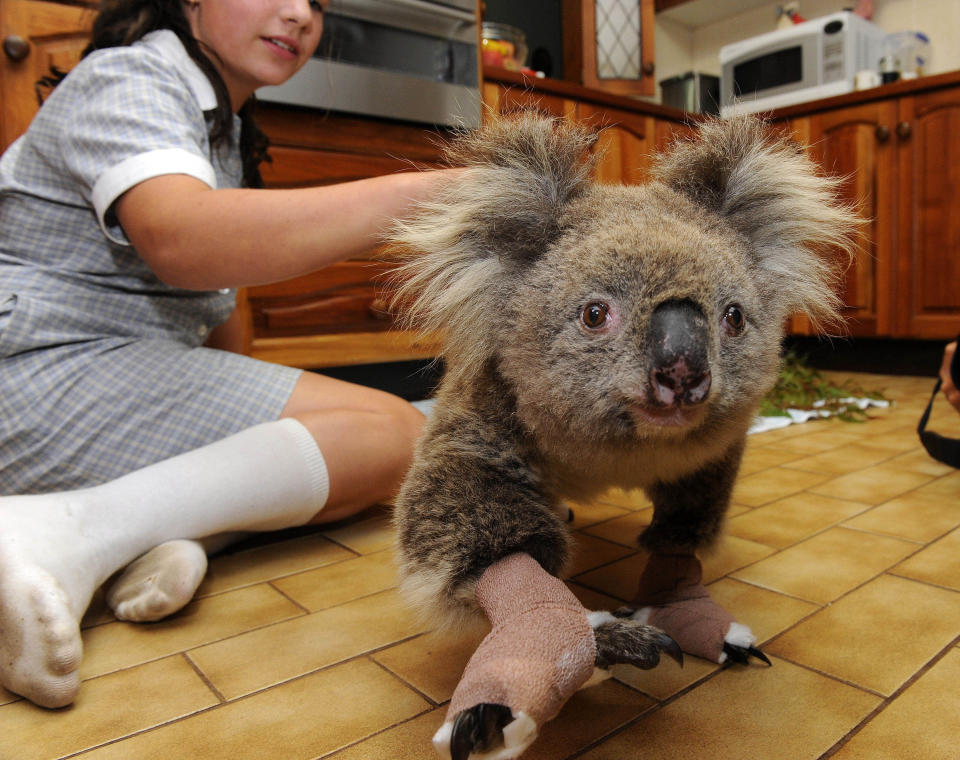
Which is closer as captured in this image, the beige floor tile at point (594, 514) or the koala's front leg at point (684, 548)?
the koala's front leg at point (684, 548)

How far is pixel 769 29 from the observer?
393 cm

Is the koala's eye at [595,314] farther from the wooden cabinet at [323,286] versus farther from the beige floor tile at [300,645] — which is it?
the wooden cabinet at [323,286]

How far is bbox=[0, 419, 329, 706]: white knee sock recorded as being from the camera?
2.24ft

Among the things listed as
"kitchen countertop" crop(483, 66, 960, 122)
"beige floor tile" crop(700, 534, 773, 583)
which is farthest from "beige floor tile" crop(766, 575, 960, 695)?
"kitchen countertop" crop(483, 66, 960, 122)

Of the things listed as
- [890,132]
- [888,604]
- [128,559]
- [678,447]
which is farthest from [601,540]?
[890,132]

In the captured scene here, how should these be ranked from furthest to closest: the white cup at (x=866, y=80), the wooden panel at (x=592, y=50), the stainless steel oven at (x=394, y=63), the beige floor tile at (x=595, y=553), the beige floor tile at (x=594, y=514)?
the wooden panel at (x=592, y=50)
the white cup at (x=866, y=80)
the stainless steel oven at (x=394, y=63)
the beige floor tile at (x=594, y=514)
the beige floor tile at (x=595, y=553)

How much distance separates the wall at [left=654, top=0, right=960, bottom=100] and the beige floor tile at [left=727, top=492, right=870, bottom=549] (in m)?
3.06

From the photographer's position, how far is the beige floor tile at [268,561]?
101cm

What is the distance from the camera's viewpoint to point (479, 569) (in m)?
0.61

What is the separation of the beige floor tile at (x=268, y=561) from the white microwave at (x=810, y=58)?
2.83 meters

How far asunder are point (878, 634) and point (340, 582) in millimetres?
686

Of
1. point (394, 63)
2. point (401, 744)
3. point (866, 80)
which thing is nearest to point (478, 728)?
point (401, 744)

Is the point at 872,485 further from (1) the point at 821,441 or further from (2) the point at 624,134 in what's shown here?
(2) the point at 624,134

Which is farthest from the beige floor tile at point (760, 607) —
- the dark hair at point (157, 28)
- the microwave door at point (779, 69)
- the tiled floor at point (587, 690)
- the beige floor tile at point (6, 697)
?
the microwave door at point (779, 69)
